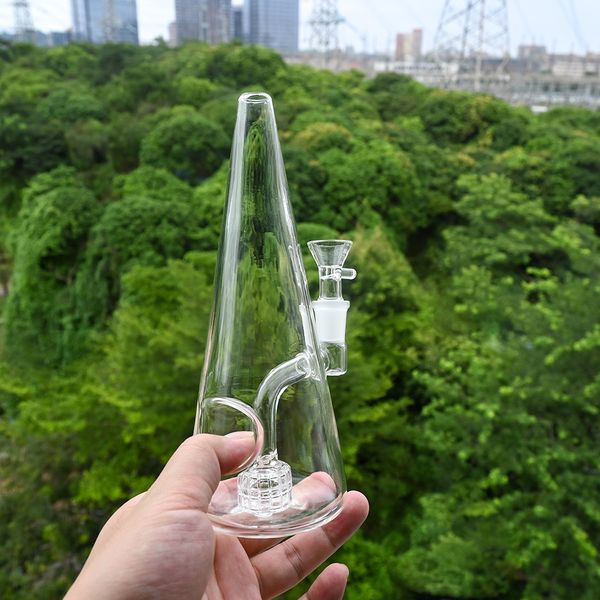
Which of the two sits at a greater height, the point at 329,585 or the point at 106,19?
the point at 106,19

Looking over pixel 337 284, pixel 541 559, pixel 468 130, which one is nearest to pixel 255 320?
pixel 337 284

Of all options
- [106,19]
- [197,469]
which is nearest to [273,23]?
[106,19]

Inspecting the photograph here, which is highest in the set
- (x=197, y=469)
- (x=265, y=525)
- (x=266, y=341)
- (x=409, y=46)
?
(x=409, y=46)

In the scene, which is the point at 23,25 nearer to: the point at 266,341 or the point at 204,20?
the point at 204,20

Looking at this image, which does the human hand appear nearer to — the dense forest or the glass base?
the glass base

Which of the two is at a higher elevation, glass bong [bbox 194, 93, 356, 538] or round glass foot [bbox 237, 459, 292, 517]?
glass bong [bbox 194, 93, 356, 538]

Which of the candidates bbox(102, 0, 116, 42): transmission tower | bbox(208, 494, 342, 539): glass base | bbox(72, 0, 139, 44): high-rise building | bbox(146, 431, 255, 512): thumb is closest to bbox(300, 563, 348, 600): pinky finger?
bbox(208, 494, 342, 539): glass base
